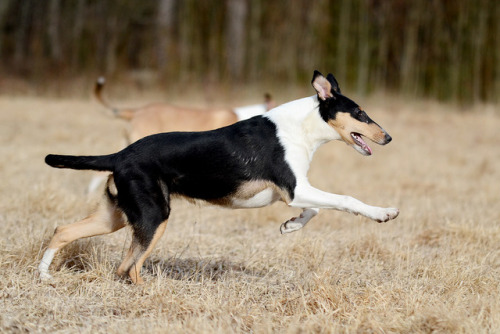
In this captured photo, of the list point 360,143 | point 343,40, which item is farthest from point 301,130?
point 343,40

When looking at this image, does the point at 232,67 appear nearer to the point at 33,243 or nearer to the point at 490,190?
the point at 490,190

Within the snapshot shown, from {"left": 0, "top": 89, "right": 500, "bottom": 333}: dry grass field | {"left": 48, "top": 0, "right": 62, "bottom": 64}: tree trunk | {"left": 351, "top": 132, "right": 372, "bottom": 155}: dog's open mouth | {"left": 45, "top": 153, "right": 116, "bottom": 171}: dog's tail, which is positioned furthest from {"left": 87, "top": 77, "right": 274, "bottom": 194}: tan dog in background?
{"left": 48, "top": 0, "right": 62, "bottom": 64}: tree trunk

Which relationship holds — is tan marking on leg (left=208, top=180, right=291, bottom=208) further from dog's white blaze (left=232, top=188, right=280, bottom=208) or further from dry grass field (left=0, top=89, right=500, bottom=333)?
dry grass field (left=0, top=89, right=500, bottom=333)

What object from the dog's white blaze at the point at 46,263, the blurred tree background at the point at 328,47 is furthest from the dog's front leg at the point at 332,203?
the blurred tree background at the point at 328,47

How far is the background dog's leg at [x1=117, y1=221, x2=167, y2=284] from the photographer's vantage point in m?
4.60

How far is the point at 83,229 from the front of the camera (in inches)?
189

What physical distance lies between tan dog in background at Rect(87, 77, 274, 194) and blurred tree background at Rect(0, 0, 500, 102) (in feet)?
35.4

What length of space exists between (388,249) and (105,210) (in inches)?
102

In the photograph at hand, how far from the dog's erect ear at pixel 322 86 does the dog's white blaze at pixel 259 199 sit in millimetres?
829

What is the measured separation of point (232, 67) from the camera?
21359 millimetres

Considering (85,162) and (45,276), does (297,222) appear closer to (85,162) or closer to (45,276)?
(85,162)

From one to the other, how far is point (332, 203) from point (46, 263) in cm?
215

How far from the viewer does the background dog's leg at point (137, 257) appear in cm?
460

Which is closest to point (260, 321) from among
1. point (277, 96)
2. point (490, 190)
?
point (490, 190)
